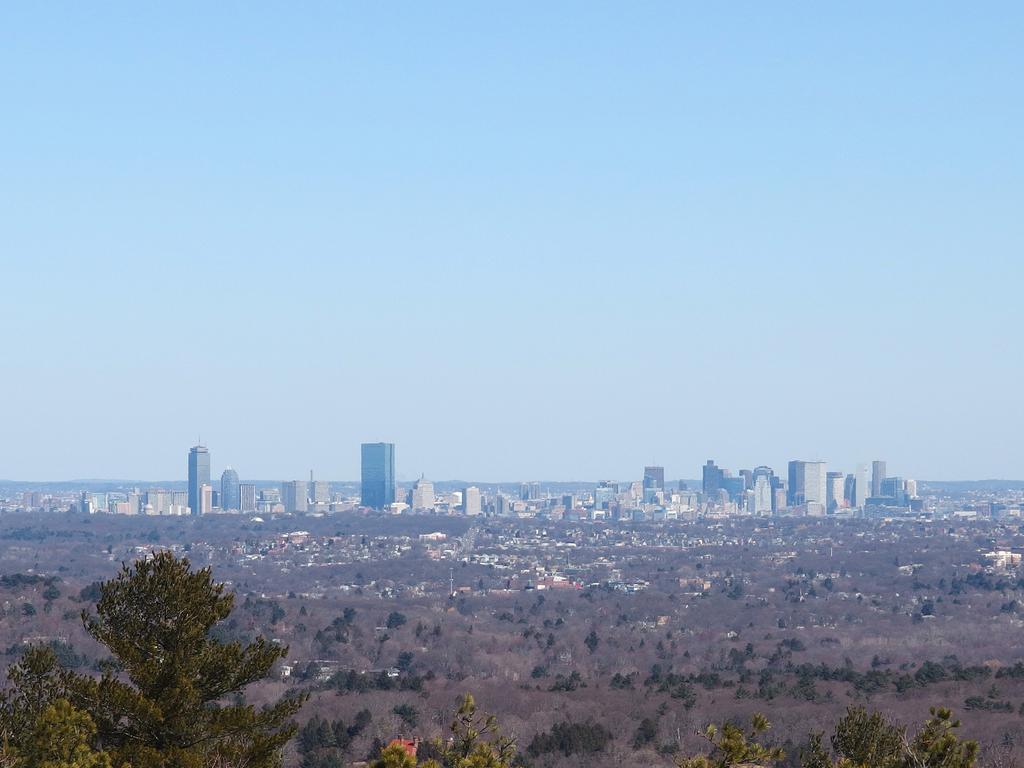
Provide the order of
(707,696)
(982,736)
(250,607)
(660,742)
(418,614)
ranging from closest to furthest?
1. (982,736)
2. (660,742)
3. (707,696)
4. (250,607)
5. (418,614)

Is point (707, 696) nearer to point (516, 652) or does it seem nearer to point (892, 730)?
point (516, 652)

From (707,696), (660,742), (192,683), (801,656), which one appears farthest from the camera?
(801,656)

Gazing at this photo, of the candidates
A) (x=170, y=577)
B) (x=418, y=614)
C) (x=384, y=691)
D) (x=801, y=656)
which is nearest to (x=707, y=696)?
(x=384, y=691)

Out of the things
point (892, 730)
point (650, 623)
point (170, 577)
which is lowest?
point (650, 623)

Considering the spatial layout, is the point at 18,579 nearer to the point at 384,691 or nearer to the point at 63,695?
the point at 384,691

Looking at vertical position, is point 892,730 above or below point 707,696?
above

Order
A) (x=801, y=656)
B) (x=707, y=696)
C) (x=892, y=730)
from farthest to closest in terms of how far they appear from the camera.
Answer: (x=801, y=656) < (x=707, y=696) < (x=892, y=730)

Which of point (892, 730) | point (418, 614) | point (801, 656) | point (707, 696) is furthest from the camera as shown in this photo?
point (418, 614)

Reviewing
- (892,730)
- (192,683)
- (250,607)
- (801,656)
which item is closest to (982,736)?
(892,730)

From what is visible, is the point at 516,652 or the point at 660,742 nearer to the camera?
the point at 660,742
